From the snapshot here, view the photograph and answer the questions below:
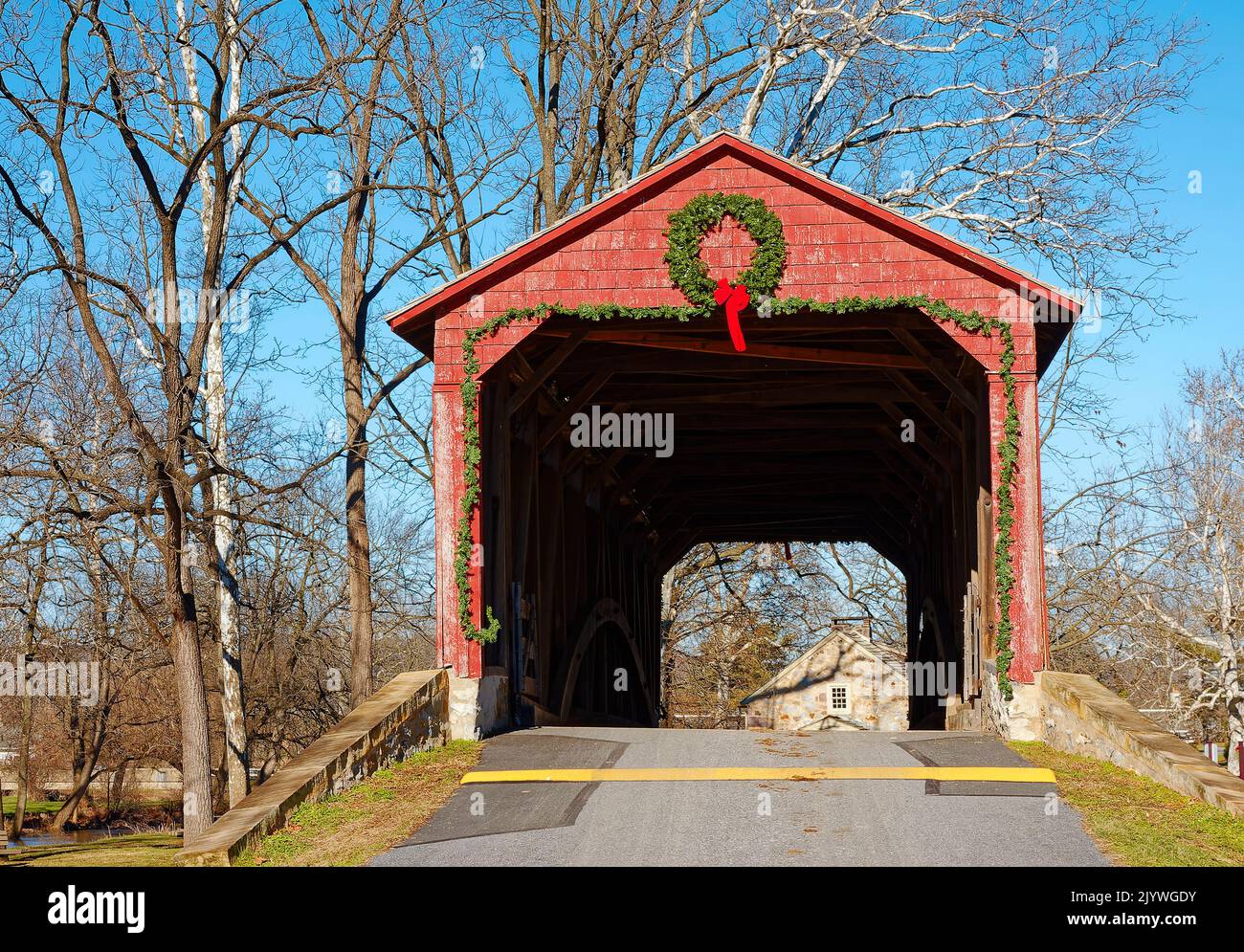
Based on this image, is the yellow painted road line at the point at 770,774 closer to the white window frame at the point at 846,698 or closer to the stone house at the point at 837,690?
the stone house at the point at 837,690

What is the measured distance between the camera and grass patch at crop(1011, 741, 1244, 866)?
25.5ft

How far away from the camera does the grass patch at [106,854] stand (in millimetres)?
18797

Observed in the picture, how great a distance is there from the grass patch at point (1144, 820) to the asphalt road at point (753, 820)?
167 mm

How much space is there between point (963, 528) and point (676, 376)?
4.70 metres

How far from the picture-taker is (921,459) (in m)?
20.4

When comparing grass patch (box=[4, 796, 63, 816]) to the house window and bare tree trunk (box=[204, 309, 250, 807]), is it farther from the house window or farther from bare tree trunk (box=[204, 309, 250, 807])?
the house window

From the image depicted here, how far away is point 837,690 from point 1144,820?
39.8 metres

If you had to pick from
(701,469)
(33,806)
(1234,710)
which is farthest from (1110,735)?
(33,806)

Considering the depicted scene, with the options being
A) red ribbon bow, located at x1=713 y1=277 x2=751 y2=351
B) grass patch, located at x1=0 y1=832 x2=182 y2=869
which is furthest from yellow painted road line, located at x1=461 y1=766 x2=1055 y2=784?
grass patch, located at x1=0 y1=832 x2=182 y2=869

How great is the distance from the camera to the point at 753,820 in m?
8.80

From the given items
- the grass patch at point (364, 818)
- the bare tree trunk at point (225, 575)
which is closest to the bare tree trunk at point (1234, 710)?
the bare tree trunk at point (225, 575)

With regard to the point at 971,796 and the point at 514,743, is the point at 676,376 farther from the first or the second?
the point at 971,796

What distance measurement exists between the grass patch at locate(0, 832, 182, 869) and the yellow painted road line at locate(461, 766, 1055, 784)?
645 centimetres
